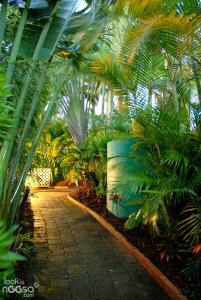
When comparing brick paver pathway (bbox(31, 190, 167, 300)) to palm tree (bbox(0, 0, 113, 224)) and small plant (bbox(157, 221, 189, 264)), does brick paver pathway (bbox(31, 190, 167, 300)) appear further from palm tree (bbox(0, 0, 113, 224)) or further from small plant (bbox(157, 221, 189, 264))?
palm tree (bbox(0, 0, 113, 224))

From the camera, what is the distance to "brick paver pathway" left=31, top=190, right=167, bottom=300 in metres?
3.84

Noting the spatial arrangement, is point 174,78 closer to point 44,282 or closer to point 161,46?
point 161,46

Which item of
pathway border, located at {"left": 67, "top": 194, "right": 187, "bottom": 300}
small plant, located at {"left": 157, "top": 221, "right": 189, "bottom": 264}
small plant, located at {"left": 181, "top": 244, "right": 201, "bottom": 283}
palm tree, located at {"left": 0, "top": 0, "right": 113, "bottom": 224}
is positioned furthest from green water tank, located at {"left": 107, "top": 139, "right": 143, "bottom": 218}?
palm tree, located at {"left": 0, "top": 0, "right": 113, "bottom": 224}

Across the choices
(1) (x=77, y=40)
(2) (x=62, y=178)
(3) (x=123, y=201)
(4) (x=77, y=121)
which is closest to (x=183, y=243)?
(3) (x=123, y=201)

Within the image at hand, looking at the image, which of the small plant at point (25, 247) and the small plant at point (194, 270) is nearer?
the small plant at point (194, 270)

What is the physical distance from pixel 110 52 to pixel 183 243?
345 centimetres

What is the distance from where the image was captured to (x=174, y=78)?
5148mm

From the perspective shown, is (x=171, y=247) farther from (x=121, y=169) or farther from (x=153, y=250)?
(x=121, y=169)

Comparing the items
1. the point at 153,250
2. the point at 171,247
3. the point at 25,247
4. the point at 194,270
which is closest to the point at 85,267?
the point at 25,247

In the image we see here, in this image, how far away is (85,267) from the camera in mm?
4680

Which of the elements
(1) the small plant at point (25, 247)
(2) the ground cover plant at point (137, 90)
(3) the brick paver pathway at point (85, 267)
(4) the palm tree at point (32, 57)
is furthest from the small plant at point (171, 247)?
(4) the palm tree at point (32, 57)

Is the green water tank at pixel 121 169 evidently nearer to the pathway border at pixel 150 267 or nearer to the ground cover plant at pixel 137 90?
the pathway border at pixel 150 267

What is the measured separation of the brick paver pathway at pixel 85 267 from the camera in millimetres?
3840

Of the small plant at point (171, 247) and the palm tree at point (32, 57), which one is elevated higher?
the palm tree at point (32, 57)
